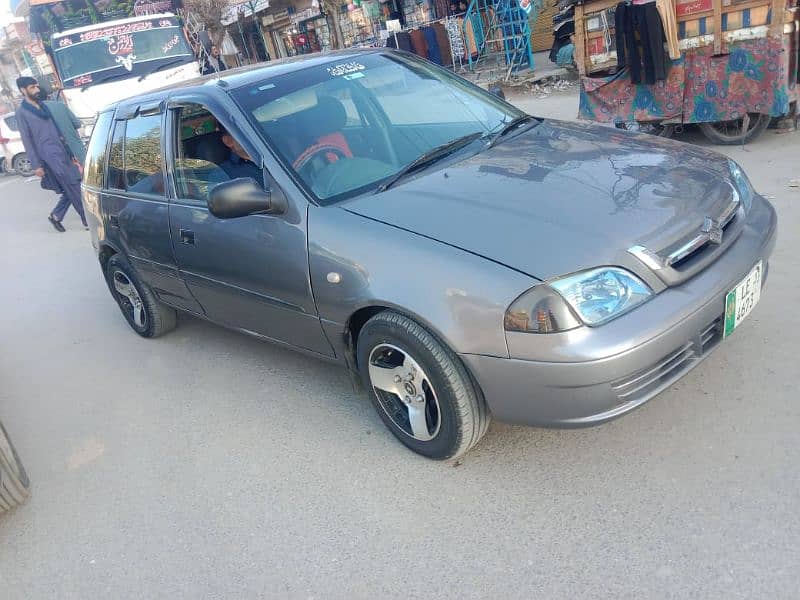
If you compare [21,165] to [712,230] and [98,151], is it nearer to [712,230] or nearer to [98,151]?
[98,151]

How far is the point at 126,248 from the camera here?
14.8 ft

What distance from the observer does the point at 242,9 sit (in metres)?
22.8

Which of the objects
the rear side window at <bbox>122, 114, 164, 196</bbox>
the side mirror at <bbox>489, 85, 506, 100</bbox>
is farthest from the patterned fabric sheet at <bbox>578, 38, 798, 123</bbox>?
the rear side window at <bbox>122, 114, 164, 196</bbox>

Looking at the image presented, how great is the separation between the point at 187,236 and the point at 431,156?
145 centimetres

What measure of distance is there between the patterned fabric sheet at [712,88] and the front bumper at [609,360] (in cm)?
437

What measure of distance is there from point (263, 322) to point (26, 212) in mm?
10555

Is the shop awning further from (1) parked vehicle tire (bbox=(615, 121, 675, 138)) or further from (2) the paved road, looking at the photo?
(2) the paved road

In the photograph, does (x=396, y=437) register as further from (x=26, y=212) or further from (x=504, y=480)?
(x=26, y=212)

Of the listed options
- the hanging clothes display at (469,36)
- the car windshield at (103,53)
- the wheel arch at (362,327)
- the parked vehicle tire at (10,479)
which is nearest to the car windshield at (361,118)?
the wheel arch at (362,327)

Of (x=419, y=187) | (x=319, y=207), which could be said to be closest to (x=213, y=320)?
(x=319, y=207)

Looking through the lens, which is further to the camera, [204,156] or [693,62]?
[693,62]

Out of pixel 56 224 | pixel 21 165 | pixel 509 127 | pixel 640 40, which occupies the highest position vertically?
pixel 509 127

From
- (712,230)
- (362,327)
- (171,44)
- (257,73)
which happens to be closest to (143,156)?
(257,73)

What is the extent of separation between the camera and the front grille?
2.37 m
